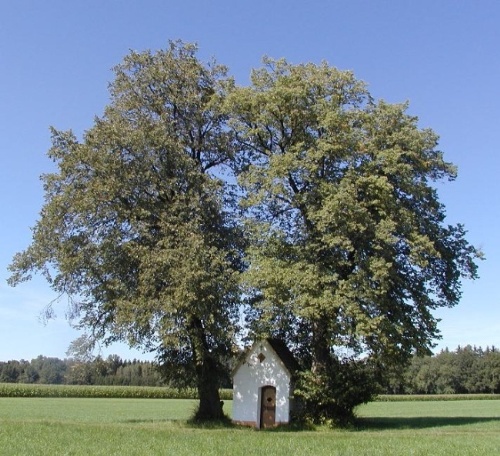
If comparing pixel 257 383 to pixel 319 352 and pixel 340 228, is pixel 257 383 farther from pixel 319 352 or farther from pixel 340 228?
pixel 340 228

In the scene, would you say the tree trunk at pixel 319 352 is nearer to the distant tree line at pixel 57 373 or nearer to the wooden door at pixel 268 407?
the wooden door at pixel 268 407

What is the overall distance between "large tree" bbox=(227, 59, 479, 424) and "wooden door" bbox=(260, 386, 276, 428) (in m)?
2.70

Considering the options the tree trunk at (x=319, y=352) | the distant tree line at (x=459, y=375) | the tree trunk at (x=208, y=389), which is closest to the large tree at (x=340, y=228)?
the tree trunk at (x=319, y=352)

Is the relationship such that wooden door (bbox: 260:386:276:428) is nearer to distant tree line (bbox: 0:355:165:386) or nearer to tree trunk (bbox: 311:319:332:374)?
tree trunk (bbox: 311:319:332:374)

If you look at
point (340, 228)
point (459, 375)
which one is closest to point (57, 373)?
point (459, 375)

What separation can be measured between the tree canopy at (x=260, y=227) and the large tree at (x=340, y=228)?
94 millimetres

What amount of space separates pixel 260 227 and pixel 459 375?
357 ft

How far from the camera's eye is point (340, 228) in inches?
1193

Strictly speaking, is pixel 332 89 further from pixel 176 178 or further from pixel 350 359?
pixel 350 359

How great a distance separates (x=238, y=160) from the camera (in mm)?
36438

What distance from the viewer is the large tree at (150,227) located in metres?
30.7

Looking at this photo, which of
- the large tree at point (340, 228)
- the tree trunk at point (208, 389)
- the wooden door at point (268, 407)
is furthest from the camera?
the tree trunk at point (208, 389)

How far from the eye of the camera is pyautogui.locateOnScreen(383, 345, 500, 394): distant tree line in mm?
124125

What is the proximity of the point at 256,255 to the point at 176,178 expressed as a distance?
627cm
